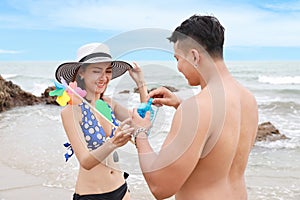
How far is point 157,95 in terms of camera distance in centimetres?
244

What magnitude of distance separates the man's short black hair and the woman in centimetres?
67

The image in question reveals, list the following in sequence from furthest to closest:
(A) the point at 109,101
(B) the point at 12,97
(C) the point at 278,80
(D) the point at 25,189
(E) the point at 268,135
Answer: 1. (C) the point at 278,80
2. (B) the point at 12,97
3. (E) the point at 268,135
4. (D) the point at 25,189
5. (A) the point at 109,101

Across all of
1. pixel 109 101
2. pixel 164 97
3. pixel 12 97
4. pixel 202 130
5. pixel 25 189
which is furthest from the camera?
pixel 12 97

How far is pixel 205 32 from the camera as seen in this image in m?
1.97

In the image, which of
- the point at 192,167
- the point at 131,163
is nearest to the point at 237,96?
the point at 192,167

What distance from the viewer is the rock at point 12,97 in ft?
46.4

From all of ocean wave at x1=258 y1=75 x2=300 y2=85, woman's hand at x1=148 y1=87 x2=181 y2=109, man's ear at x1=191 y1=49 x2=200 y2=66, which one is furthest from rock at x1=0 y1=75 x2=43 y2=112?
ocean wave at x1=258 y1=75 x2=300 y2=85

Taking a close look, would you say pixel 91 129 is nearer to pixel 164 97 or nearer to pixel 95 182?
pixel 95 182

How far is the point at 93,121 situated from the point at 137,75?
1.40ft

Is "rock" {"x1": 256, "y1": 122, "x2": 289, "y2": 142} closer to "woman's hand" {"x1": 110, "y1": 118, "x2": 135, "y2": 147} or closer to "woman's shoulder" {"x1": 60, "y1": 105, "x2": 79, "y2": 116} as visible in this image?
"woman's shoulder" {"x1": 60, "y1": 105, "x2": 79, "y2": 116}

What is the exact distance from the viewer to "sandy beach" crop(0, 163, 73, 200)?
16.7ft

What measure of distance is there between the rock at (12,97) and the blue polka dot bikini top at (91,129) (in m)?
11.7

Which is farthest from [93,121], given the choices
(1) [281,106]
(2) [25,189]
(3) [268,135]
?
(1) [281,106]

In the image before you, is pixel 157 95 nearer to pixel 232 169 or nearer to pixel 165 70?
pixel 165 70
